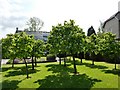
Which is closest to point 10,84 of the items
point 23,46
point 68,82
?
point 23,46

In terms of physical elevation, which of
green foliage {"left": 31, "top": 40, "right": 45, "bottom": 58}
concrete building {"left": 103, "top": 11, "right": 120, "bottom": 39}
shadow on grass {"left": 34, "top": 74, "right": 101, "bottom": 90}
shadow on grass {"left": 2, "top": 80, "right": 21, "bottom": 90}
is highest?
concrete building {"left": 103, "top": 11, "right": 120, "bottom": 39}

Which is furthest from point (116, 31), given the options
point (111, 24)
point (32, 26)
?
point (32, 26)

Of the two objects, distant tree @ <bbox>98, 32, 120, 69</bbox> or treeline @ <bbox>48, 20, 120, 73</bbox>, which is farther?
distant tree @ <bbox>98, 32, 120, 69</bbox>

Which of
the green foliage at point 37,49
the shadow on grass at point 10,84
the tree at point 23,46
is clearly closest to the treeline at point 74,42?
the green foliage at point 37,49

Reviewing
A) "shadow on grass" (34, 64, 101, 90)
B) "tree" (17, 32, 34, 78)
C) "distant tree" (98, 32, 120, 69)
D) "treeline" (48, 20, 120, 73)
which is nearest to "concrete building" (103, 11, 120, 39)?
"distant tree" (98, 32, 120, 69)

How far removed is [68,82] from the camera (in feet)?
73.9

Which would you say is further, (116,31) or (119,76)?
(116,31)

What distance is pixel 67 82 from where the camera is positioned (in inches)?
887

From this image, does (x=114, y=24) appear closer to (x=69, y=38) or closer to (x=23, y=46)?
(x=69, y=38)

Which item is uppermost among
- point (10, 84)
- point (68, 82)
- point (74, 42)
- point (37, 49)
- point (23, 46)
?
point (74, 42)

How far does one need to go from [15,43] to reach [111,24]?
32.9 m

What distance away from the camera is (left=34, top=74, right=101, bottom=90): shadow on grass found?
21230mm

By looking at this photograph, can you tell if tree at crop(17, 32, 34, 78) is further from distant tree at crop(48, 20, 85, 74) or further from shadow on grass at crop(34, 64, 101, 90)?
distant tree at crop(48, 20, 85, 74)

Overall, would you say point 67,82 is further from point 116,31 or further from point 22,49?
point 116,31
